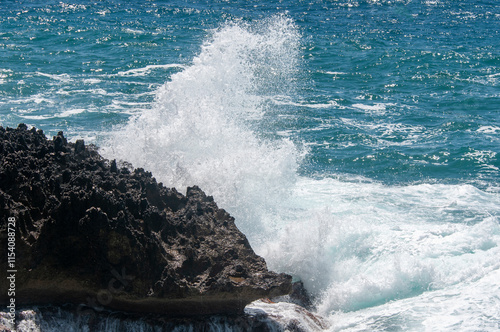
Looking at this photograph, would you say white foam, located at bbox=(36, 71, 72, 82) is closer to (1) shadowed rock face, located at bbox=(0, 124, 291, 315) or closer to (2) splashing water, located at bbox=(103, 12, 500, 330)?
(2) splashing water, located at bbox=(103, 12, 500, 330)

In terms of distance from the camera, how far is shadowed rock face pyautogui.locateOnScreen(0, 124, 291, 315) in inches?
257

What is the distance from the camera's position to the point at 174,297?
6.76 m

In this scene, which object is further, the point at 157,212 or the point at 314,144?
the point at 314,144

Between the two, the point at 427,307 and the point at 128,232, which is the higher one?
the point at 128,232

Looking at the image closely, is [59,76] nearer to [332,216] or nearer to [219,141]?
[219,141]

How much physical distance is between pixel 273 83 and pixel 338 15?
12147mm

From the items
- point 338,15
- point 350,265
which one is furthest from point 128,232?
point 338,15

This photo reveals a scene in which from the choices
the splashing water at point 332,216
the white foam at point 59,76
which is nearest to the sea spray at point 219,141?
the splashing water at point 332,216

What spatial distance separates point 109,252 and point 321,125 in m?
10.8

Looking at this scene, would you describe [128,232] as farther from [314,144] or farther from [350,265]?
[314,144]

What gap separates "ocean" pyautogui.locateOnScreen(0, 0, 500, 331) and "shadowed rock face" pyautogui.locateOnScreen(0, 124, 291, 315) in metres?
2.01

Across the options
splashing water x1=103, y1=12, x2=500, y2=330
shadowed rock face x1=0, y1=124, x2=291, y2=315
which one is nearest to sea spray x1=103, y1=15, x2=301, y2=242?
splashing water x1=103, y1=12, x2=500, y2=330

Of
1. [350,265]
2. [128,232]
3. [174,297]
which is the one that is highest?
[128,232]

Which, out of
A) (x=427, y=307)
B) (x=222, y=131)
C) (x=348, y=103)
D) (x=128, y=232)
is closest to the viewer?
(x=128, y=232)
